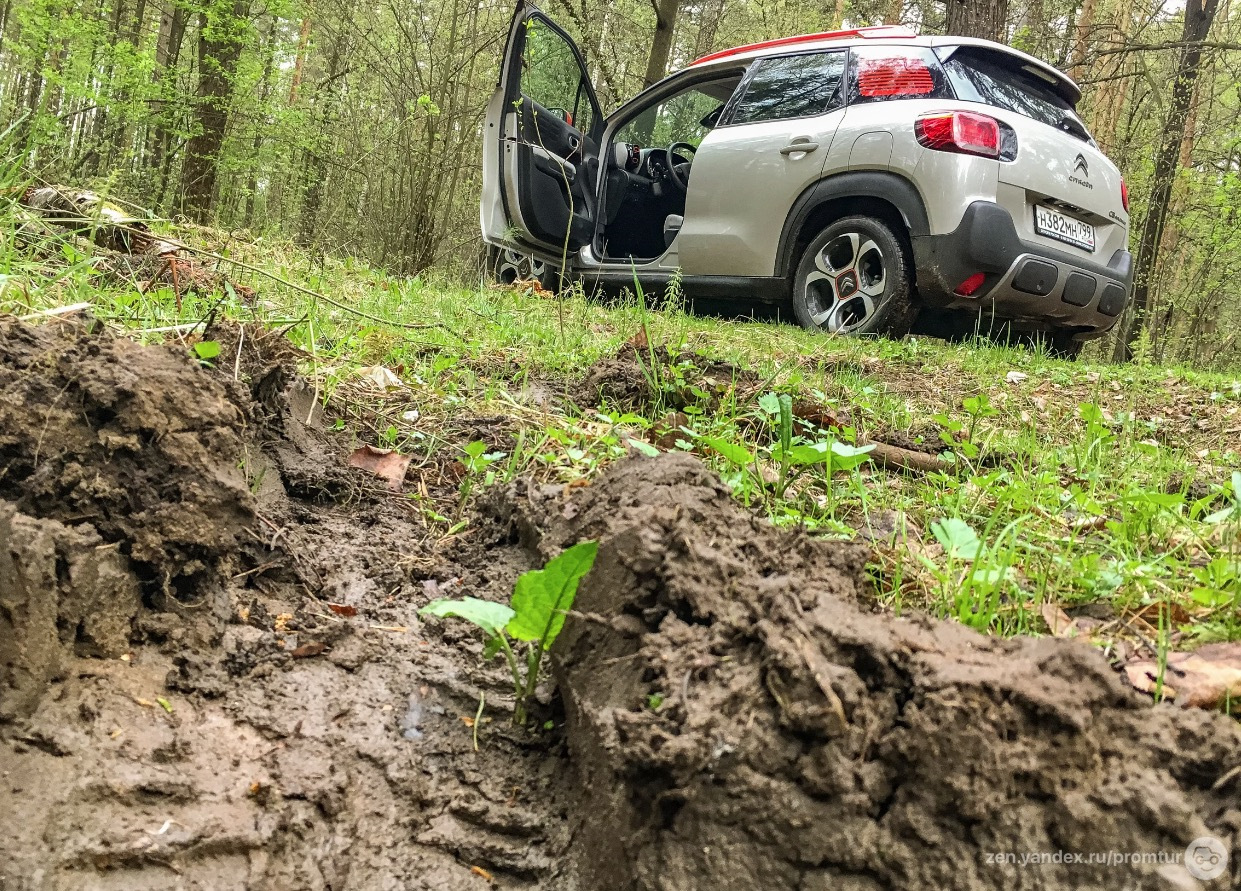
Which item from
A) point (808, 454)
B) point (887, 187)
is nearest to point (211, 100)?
point (887, 187)

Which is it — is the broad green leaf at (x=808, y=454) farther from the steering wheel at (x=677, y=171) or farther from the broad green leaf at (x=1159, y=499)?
the steering wheel at (x=677, y=171)

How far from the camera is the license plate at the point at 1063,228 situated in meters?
4.52

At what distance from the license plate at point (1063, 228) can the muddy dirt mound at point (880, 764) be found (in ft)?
14.3

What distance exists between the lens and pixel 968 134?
14.3ft

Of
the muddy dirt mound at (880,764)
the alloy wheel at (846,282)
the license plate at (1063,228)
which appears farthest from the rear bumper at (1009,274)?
the muddy dirt mound at (880,764)

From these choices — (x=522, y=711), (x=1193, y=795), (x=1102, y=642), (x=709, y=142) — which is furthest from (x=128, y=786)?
(x=709, y=142)

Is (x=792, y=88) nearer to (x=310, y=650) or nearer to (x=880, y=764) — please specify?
(x=310, y=650)

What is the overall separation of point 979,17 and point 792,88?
2.70 m

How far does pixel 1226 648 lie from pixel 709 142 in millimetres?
5143

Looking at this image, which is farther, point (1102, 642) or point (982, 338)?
point (982, 338)

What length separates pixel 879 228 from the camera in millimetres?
4707

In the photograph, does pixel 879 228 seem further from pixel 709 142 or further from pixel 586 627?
pixel 586 627

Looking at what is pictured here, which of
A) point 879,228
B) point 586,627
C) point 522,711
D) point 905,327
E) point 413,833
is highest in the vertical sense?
point 879,228

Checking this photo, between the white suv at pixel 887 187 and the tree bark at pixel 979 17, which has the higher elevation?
the tree bark at pixel 979 17
